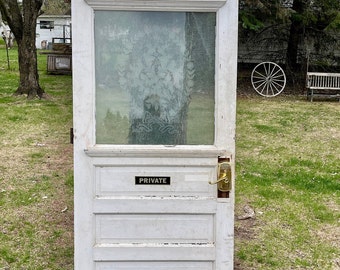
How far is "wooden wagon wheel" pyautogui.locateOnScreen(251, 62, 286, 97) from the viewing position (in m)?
16.1

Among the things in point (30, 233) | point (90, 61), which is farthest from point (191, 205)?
point (30, 233)

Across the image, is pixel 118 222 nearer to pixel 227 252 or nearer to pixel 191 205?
pixel 191 205

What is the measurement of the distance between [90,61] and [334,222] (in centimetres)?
342

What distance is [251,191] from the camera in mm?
6324

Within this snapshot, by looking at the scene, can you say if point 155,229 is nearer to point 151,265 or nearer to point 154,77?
point 151,265

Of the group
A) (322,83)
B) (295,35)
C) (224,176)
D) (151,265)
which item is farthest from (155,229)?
(295,35)

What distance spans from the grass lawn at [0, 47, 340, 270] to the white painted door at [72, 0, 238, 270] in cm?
133

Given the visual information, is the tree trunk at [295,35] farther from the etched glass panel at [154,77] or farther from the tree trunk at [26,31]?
the etched glass panel at [154,77]

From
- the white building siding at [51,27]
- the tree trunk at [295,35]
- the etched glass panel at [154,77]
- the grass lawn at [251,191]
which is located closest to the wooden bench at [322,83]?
Result: the tree trunk at [295,35]

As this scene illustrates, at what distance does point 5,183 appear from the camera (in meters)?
6.51

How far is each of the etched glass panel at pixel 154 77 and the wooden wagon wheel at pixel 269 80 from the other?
1308cm

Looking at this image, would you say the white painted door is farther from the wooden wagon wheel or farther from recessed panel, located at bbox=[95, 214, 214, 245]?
the wooden wagon wheel

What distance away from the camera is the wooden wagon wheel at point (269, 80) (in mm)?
16109

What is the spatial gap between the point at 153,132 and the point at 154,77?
12.1 inches
